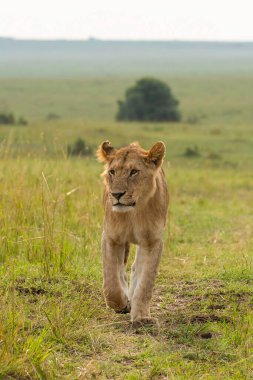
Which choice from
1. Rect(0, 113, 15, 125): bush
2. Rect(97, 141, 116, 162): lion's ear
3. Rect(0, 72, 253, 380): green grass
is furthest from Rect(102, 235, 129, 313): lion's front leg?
Rect(0, 113, 15, 125): bush

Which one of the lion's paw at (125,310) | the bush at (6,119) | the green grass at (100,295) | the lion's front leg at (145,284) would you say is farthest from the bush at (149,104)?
the lion's front leg at (145,284)

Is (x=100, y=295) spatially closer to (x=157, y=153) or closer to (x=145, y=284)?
(x=145, y=284)

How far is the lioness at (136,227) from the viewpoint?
505 centimetres

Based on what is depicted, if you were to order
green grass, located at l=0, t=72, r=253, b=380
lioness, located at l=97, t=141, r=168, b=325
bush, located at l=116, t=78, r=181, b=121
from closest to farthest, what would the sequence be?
green grass, located at l=0, t=72, r=253, b=380 < lioness, located at l=97, t=141, r=168, b=325 < bush, located at l=116, t=78, r=181, b=121

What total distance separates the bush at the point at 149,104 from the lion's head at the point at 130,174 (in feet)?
97.3

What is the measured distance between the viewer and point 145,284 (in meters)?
5.14

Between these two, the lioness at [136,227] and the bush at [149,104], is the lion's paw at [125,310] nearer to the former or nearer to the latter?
the lioness at [136,227]

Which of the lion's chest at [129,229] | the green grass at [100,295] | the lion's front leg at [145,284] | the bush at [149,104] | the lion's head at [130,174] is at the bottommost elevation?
the bush at [149,104]

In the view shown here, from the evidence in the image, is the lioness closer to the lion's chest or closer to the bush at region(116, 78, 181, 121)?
the lion's chest

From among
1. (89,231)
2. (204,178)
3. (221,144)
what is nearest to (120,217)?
(89,231)

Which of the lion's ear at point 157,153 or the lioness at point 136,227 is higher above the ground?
the lion's ear at point 157,153

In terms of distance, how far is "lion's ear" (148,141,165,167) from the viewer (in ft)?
16.8

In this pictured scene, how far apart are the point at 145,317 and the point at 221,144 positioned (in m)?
18.6

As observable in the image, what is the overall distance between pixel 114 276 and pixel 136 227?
33 centimetres
